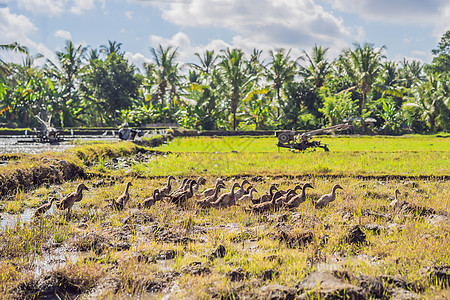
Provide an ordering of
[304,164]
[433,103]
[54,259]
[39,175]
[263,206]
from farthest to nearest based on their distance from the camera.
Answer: [433,103] < [304,164] < [39,175] < [263,206] < [54,259]

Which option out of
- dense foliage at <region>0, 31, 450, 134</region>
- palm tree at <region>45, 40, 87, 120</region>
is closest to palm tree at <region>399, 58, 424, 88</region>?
dense foliage at <region>0, 31, 450, 134</region>

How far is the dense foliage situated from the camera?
3278 cm

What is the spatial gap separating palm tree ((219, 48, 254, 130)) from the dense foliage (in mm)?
78

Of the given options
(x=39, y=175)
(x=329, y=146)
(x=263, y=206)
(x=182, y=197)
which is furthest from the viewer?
(x=329, y=146)

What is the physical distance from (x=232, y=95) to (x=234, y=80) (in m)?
1.23

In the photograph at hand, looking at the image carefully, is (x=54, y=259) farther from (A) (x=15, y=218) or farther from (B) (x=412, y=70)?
(B) (x=412, y=70)

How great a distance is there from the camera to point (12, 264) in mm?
4656

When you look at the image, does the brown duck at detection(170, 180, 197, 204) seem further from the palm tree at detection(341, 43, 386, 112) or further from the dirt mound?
the palm tree at detection(341, 43, 386, 112)

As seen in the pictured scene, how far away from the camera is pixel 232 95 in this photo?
33.0 m

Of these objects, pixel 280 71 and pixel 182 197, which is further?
pixel 280 71

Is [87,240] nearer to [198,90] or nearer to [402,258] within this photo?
[402,258]

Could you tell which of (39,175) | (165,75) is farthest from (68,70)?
(39,175)

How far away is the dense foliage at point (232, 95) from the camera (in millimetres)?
32781

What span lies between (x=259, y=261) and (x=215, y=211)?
2.60m
